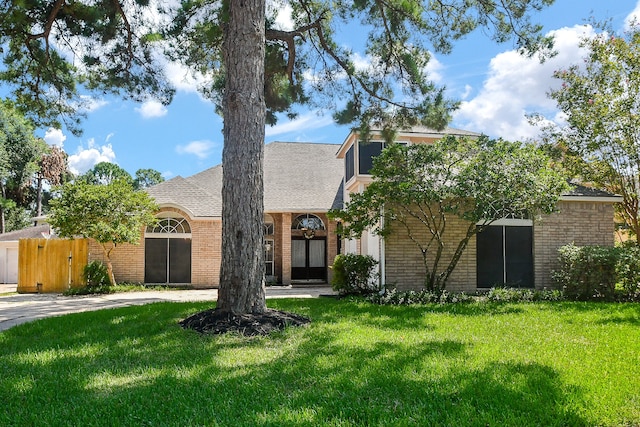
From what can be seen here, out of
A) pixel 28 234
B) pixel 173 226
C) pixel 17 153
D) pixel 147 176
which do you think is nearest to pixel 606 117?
pixel 173 226

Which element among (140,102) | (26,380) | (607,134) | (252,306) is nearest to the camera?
(26,380)

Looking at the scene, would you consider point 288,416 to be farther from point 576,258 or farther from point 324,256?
point 324,256

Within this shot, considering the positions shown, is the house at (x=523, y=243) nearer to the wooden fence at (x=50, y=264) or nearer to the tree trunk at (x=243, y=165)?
→ the tree trunk at (x=243, y=165)

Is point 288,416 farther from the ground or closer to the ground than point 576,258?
closer to the ground

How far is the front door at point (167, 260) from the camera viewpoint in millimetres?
18719

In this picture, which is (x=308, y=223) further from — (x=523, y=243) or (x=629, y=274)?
(x=629, y=274)

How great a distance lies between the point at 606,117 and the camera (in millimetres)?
14883

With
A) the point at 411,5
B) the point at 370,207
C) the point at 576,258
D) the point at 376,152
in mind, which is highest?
the point at 411,5

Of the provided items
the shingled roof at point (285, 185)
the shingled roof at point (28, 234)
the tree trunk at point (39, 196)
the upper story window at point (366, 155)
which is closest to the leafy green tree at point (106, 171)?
the tree trunk at point (39, 196)

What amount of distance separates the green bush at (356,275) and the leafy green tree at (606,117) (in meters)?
7.73

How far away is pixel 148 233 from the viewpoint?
1875 cm

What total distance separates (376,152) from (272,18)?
615 cm

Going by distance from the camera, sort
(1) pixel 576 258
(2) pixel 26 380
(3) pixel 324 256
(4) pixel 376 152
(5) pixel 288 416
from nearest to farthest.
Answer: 1. (5) pixel 288 416
2. (2) pixel 26 380
3. (1) pixel 576 258
4. (4) pixel 376 152
5. (3) pixel 324 256

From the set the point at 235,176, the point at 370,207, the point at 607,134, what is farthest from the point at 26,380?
the point at 607,134
